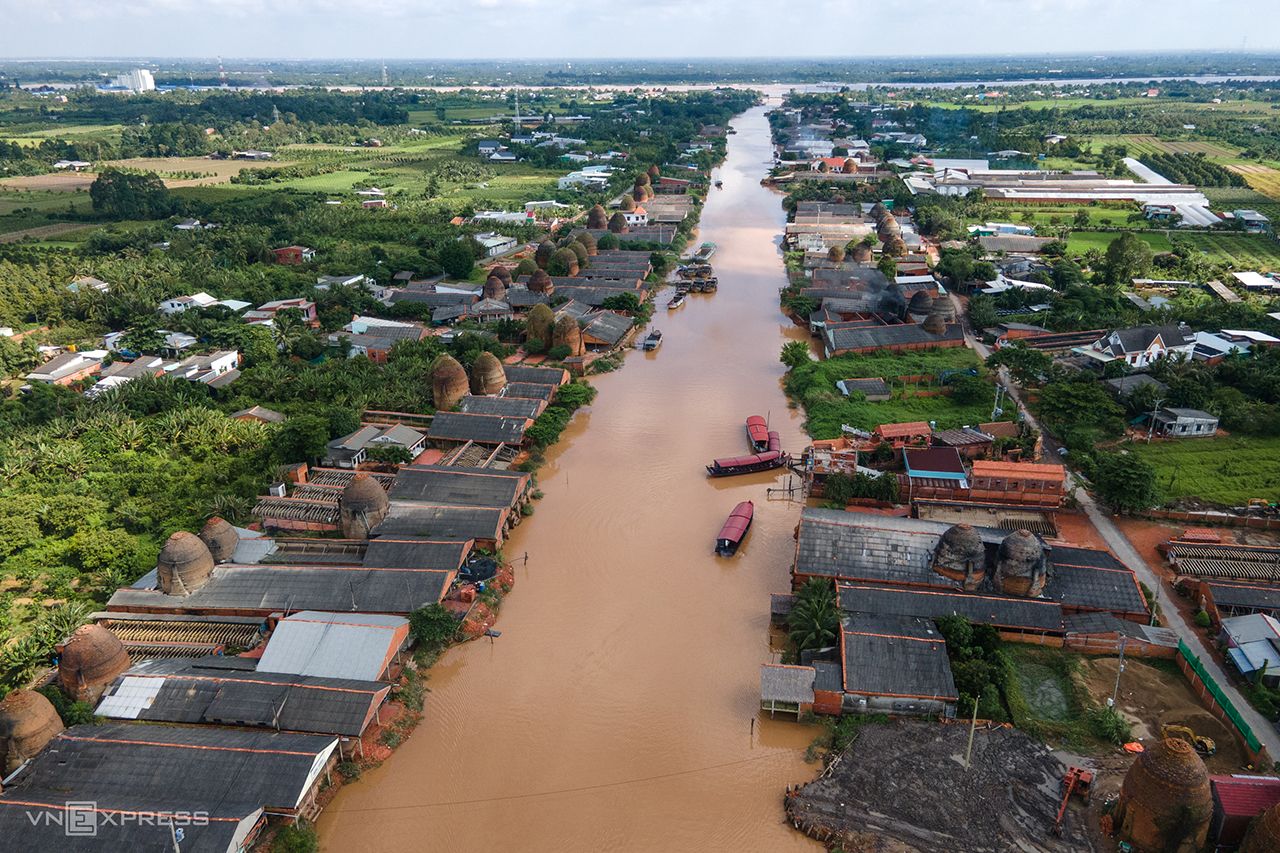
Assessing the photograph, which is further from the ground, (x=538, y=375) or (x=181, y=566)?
(x=538, y=375)

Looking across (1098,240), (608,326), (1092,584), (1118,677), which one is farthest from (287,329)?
(1098,240)

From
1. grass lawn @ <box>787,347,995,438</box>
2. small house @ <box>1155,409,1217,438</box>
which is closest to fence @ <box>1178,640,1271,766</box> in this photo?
grass lawn @ <box>787,347,995,438</box>

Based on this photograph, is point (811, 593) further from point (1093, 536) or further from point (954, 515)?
point (1093, 536)

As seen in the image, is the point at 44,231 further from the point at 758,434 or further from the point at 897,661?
the point at 897,661

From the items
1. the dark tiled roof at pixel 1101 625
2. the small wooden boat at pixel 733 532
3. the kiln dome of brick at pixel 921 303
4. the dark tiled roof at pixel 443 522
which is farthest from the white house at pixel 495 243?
the dark tiled roof at pixel 1101 625

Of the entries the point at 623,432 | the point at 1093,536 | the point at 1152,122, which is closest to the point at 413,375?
the point at 623,432
